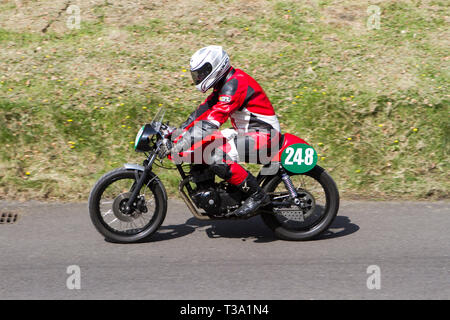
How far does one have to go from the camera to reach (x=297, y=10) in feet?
35.8

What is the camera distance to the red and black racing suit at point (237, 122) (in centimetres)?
564

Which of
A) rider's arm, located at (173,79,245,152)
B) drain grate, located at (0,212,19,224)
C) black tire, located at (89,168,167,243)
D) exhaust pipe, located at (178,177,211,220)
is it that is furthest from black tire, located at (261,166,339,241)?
drain grate, located at (0,212,19,224)

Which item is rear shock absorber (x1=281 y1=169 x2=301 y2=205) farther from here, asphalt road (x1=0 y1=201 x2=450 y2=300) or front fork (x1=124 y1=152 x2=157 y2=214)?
front fork (x1=124 y1=152 x2=157 y2=214)

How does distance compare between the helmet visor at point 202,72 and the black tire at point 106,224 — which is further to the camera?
the black tire at point 106,224

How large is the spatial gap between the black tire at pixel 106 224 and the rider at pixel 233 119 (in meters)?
0.45

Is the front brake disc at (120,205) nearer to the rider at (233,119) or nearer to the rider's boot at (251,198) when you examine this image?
the rider at (233,119)

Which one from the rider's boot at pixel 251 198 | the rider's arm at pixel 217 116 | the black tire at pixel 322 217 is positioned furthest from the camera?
the black tire at pixel 322 217

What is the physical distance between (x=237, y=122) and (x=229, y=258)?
1.32 m

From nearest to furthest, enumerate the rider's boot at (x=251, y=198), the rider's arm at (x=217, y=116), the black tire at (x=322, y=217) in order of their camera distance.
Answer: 1. the rider's arm at (x=217, y=116)
2. the rider's boot at (x=251, y=198)
3. the black tire at (x=322, y=217)

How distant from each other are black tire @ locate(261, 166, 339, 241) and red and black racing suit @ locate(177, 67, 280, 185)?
0.43 m

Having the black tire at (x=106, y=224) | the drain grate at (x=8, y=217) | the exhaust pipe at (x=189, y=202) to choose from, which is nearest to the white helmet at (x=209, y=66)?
the exhaust pipe at (x=189, y=202)

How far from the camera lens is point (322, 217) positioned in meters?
6.11
